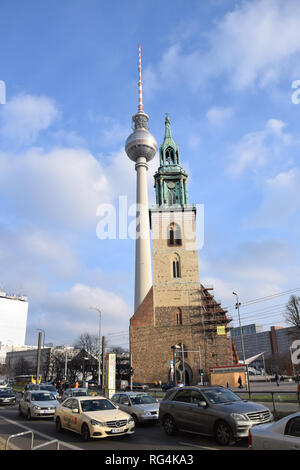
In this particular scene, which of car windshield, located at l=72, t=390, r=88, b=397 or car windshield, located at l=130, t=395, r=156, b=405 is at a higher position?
car windshield, located at l=130, t=395, r=156, b=405

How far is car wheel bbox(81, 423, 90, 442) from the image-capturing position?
11273mm

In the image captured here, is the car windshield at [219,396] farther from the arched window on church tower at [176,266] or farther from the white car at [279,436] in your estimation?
the arched window on church tower at [176,266]

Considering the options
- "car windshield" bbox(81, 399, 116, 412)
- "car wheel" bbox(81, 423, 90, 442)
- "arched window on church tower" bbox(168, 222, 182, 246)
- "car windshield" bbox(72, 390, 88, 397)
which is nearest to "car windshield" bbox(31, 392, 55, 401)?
"car windshield" bbox(72, 390, 88, 397)

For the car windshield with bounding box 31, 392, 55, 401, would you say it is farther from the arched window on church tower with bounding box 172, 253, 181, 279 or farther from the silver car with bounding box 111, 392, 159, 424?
the arched window on church tower with bounding box 172, 253, 181, 279

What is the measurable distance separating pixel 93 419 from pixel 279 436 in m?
6.48

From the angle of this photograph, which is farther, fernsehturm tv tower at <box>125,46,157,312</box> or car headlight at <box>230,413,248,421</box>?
fernsehturm tv tower at <box>125,46,157,312</box>

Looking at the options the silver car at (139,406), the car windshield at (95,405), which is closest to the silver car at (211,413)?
the silver car at (139,406)

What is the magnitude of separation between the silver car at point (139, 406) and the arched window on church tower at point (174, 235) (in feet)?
133

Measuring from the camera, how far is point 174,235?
57625 mm

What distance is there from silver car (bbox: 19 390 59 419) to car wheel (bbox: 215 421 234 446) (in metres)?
9.03

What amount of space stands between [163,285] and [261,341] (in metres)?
118

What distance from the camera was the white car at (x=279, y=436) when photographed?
6680 millimetres

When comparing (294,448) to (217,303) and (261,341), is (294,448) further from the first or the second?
(261,341)

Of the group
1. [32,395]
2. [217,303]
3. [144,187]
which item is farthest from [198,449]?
[144,187]
